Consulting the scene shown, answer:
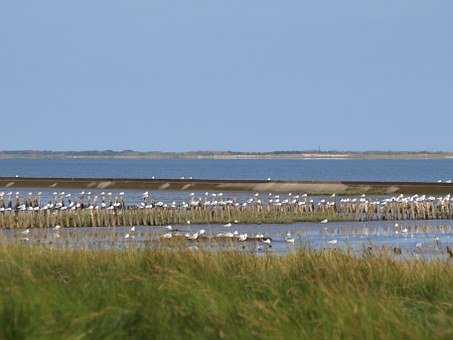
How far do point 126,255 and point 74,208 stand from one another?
117ft

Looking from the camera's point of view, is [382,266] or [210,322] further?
[382,266]

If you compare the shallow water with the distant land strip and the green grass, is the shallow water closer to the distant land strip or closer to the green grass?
the green grass

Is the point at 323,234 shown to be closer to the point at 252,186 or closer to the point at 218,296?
the point at 218,296

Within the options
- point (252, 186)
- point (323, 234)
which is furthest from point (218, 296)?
point (252, 186)

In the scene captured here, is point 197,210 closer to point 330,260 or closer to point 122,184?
point 330,260

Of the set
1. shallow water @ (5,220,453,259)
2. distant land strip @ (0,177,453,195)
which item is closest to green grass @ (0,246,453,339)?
shallow water @ (5,220,453,259)


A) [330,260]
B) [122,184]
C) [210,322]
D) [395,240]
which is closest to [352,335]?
[210,322]

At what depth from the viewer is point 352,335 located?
37.8 ft

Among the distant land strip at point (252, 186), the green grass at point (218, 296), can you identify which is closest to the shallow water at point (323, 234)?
the green grass at point (218, 296)

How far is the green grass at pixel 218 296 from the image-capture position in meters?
12.0

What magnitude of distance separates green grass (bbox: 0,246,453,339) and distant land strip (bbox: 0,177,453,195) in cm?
5782

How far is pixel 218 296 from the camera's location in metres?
13.5

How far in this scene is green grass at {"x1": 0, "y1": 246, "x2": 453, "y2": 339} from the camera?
1198cm

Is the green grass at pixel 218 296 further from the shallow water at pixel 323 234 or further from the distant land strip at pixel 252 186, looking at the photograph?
the distant land strip at pixel 252 186
